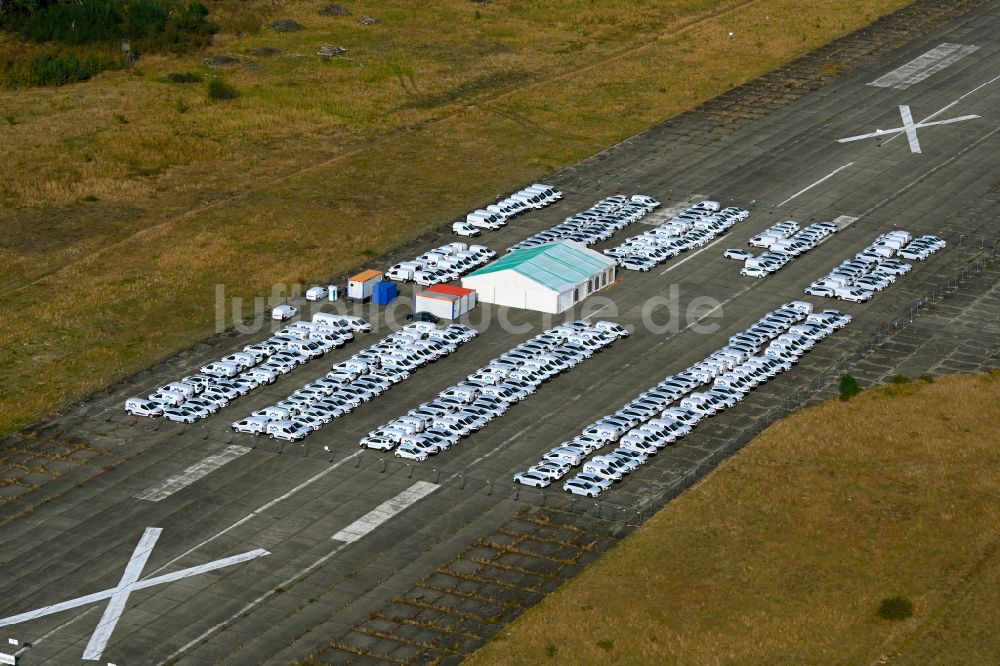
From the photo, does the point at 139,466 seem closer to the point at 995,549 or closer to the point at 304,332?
the point at 304,332

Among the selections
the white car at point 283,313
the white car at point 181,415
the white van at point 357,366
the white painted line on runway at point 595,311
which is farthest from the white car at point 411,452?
the white painted line on runway at point 595,311

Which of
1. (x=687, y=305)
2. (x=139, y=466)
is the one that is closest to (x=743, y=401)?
(x=687, y=305)

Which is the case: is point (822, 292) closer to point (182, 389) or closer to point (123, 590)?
point (182, 389)

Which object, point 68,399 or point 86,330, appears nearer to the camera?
point 68,399

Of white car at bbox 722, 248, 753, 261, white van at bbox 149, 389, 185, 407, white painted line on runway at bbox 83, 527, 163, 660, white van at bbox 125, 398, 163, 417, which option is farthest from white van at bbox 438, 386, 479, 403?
white car at bbox 722, 248, 753, 261

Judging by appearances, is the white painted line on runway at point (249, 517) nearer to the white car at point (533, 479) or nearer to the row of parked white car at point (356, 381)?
the row of parked white car at point (356, 381)

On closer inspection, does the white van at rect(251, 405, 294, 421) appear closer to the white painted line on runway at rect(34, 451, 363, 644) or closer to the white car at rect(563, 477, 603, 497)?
the white painted line on runway at rect(34, 451, 363, 644)

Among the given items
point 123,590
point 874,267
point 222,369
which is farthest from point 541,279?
point 123,590

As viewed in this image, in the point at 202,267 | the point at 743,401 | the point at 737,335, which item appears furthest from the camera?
the point at 202,267
